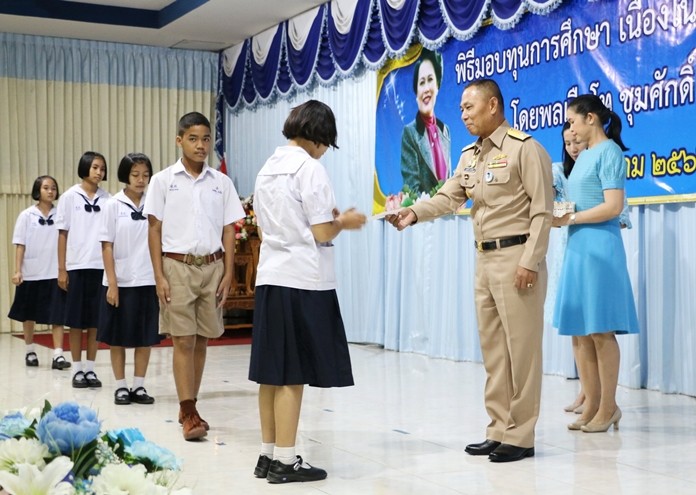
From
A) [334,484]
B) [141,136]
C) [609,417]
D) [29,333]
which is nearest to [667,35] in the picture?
[609,417]

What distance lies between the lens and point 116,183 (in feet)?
34.0

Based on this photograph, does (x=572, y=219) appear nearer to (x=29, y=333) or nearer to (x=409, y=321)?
(x=409, y=321)

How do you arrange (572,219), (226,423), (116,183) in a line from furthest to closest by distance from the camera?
(116,183), (226,423), (572,219)

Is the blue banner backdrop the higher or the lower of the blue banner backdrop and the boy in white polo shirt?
the higher

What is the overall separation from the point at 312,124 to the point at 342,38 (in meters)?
5.00

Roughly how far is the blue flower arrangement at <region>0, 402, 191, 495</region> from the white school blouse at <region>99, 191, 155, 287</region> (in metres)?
4.04

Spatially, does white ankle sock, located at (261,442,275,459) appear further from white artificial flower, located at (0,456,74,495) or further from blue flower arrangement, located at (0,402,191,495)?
white artificial flower, located at (0,456,74,495)

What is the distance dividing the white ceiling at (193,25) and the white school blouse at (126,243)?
377cm

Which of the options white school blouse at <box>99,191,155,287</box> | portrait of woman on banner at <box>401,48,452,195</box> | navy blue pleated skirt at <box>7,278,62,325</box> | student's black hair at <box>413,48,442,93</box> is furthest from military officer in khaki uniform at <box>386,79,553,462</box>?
navy blue pleated skirt at <box>7,278,62,325</box>

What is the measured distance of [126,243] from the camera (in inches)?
205

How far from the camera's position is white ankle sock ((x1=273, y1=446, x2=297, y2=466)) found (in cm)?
339

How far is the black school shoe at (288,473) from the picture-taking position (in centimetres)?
339

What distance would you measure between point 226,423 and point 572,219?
1.90m

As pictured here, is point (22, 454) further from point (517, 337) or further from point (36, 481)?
point (517, 337)
